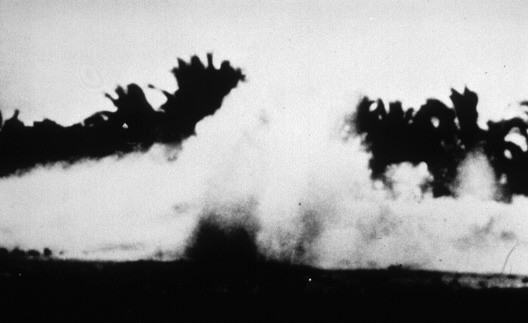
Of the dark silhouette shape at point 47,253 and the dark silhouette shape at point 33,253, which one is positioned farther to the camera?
the dark silhouette shape at point 47,253

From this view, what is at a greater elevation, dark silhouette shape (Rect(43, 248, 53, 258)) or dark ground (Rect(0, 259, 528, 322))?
dark silhouette shape (Rect(43, 248, 53, 258))

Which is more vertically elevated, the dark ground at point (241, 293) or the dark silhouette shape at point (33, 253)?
the dark silhouette shape at point (33, 253)

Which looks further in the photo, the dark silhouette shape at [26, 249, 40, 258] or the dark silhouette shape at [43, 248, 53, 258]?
the dark silhouette shape at [43, 248, 53, 258]

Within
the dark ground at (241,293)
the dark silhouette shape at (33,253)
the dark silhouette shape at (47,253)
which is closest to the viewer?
the dark ground at (241,293)

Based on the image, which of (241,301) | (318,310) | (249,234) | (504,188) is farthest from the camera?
(249,234)

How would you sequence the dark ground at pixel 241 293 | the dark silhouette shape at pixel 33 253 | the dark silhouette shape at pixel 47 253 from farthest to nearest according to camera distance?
the dark silhouette shape at pixel 47 253 → the dark silhouette shape at pixel 33 253 → the dark ground at pixel 241 293

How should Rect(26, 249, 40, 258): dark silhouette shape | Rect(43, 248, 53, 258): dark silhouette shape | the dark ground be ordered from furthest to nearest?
1. Rect(43, 248, 53, 258): dark silhouette shape
2. Rect(26, 249, 40, 258): dark silhouette shape
3. the dark ground

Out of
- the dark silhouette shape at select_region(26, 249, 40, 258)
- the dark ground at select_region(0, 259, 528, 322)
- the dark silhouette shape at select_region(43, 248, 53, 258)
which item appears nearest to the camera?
the dark ground at select_region(0, 259, 528, 322)

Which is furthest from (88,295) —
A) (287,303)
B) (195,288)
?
(287,303)

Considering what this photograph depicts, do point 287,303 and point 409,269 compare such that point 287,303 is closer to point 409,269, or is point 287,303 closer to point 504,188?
point 409,269
